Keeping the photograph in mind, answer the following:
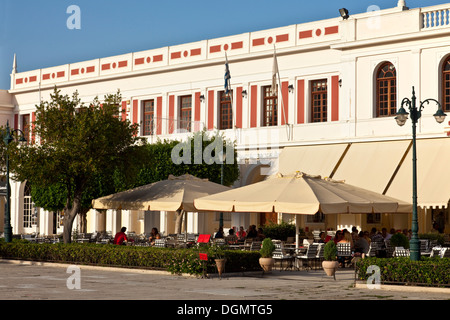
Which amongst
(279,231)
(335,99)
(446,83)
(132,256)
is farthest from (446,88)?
(132,256)

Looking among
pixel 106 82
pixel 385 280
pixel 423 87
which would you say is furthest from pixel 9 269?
pixel 106 82

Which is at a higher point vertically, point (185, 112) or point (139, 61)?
point (139, 61)

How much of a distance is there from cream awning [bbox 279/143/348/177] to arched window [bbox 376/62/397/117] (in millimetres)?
2249

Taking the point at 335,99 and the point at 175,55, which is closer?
the point at 335,99

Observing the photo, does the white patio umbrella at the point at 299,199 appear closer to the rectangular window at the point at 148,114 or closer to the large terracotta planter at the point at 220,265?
the large terracotta planter at the point at 220,265

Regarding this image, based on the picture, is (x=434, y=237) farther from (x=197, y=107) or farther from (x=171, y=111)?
(x=171, y=111)

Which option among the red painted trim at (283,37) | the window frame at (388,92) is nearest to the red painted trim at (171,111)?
the red painted trim at (283,37)

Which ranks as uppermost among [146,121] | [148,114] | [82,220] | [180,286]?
[148,114]

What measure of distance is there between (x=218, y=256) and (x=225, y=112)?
21.6m

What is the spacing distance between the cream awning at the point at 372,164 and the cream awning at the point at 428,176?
1.33 ft

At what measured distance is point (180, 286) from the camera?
20344 millimetres

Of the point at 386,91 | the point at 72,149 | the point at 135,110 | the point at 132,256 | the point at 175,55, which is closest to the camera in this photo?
the point at 132,256

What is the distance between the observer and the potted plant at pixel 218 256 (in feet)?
74.6
